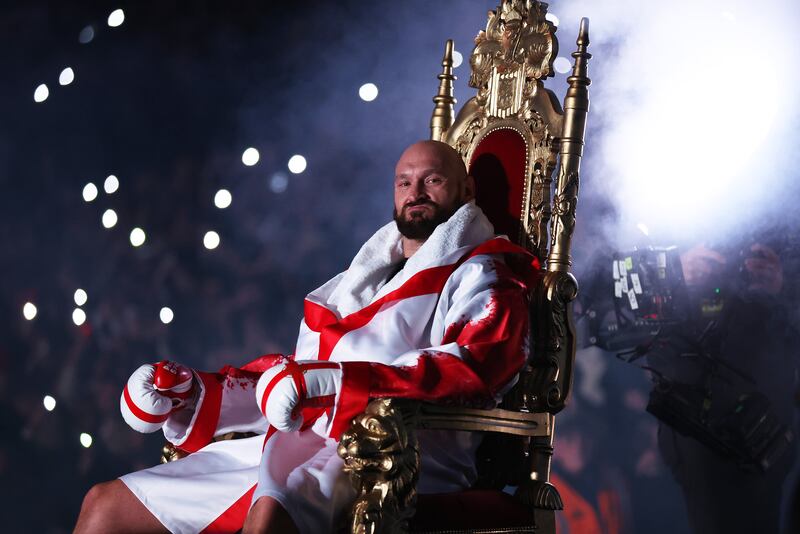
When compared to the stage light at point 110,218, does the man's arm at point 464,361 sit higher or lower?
lower

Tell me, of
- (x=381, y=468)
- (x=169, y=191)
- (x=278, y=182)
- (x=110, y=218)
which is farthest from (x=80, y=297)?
(x=381, y=468)

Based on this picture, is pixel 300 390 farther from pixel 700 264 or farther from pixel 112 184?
pixel 112 184

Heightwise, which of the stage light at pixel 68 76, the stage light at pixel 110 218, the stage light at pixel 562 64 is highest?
the stage light at pixel 68 76

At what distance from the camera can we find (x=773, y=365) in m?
2.98

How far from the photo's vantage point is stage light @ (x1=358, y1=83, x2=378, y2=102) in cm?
423

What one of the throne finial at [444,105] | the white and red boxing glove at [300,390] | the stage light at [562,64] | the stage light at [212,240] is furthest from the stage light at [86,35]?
the white and red boxing glove at [300,390]

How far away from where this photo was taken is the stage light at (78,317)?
4.73m

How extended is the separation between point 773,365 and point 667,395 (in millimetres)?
399

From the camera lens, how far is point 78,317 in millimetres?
4738

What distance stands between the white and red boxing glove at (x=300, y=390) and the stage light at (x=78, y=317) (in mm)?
3216

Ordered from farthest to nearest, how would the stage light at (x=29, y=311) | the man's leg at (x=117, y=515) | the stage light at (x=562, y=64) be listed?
1. the stage light at (x=29, y=311)
2. the stage light at (x=562, y=64)
3. the man's leg at (x=117, y=515)

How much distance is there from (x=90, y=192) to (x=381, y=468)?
348 centimetres

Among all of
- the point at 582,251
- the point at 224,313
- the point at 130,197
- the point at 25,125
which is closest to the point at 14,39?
the point at 25,125

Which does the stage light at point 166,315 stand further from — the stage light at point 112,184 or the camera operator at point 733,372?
the camera operator at point 733,372
